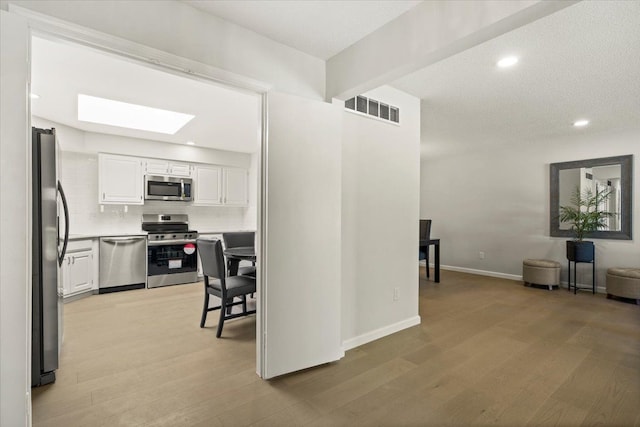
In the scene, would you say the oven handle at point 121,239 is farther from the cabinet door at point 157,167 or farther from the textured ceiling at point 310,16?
the textured ceiling at point 310,16

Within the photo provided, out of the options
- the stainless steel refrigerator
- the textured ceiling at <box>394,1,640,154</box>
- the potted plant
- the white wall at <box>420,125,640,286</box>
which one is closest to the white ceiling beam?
the textured ceiling at <box>394,1,640,154</box>

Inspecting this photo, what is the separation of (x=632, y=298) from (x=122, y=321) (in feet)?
21.4

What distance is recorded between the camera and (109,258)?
4.76m

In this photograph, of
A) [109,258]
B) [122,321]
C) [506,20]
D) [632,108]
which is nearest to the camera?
[506,20]

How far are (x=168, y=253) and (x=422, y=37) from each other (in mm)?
4906

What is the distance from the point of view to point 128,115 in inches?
164

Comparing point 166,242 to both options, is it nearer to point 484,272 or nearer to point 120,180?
point 120,180

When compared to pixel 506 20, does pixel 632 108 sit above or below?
above

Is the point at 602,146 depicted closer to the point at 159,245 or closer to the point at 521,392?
the point at 521,392

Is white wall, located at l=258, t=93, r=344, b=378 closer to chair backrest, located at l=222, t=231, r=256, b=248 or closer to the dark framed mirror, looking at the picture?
chair backrest, located at l=222, t=231, r=256, b=248

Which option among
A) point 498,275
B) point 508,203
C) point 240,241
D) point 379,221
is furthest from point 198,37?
point 498,275

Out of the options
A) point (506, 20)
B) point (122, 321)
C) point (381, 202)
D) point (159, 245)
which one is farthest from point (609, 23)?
point (159, 245)

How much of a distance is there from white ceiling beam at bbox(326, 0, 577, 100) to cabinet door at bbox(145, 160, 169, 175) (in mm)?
4136

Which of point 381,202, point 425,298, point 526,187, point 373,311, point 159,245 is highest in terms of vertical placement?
point 526,187
